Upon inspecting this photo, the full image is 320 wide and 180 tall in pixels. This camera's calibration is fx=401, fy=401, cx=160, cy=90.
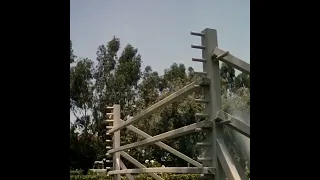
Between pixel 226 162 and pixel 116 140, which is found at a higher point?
pixel 116 140

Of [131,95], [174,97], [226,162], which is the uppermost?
[131,95]

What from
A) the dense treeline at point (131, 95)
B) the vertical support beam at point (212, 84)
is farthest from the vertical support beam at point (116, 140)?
the vertical support beam at point (212, 84)

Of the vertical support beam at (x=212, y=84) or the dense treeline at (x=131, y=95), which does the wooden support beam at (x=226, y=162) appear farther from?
the dense treeline at (x=131, y=95)

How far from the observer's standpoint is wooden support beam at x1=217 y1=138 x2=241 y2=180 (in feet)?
5.24

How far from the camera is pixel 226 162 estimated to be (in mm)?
1686

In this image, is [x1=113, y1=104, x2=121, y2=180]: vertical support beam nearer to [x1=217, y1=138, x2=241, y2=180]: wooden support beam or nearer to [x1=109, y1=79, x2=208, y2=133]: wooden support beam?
[x1=109, y1=79, x2=208, y2=133]: wooden support beam

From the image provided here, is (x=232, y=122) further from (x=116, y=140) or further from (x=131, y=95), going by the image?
(x=131, y=95)

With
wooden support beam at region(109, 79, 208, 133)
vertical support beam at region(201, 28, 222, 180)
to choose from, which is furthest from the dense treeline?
vertical support beam at region(201, 28, 222, 180)

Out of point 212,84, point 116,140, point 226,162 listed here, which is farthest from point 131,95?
point 226,162

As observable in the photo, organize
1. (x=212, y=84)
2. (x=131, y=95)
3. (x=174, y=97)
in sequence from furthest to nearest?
(x=131, y=95) < (x=174, y=97) < (x=212, y=84)

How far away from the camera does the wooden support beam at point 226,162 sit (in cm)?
160
